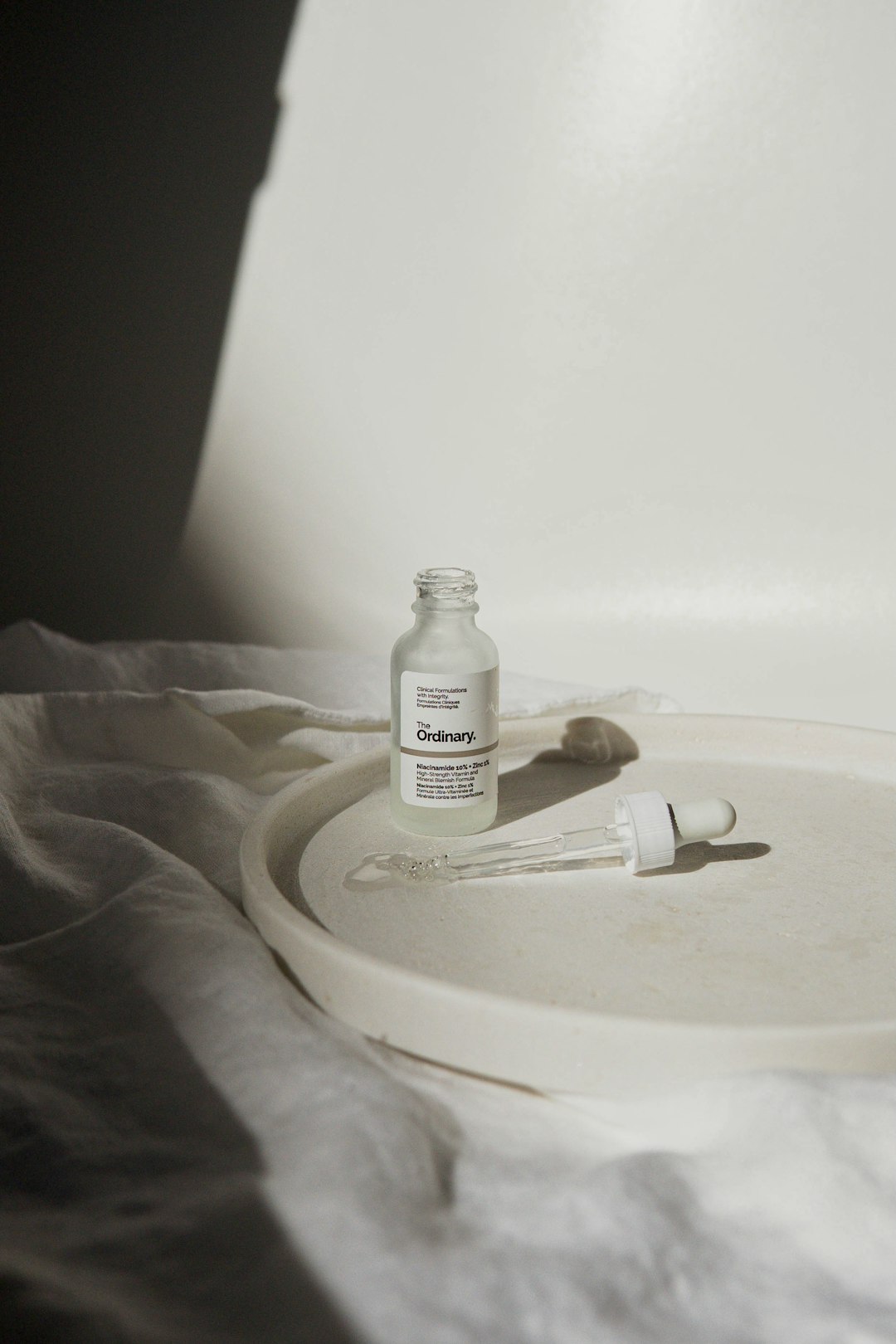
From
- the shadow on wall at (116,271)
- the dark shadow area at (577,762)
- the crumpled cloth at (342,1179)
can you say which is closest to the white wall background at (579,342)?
the shadow on wall at (116,271)

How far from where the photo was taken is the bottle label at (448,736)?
80cm

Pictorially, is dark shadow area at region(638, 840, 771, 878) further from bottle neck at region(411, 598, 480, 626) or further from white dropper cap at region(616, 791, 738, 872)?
bottle neck at region(411, 598, 480, 626)

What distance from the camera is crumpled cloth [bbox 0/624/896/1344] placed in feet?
1.54

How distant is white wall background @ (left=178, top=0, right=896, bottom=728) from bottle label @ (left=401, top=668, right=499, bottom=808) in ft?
2.02

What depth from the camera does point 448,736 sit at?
2.65 feet

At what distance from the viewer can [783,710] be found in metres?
1.33

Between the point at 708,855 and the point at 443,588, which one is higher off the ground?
the point at 443,588

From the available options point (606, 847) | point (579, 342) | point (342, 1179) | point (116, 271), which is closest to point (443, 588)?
point (606, 847)

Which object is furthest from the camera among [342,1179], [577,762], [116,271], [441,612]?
[116,271]

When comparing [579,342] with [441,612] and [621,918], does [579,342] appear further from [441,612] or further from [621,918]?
[621,918]

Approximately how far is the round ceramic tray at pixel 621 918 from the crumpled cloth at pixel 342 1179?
3cm

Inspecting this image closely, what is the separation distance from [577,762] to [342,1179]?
536 millimetres

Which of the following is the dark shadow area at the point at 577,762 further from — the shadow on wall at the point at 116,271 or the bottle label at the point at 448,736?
the shadow on wall at the point at 116,271

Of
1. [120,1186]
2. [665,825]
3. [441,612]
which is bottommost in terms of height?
[120,1186]
